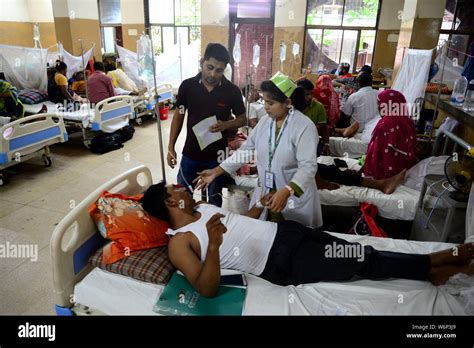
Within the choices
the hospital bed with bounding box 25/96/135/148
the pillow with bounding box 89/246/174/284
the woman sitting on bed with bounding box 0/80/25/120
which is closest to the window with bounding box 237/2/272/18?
the hospital bed with bounding box 25/96/135/148

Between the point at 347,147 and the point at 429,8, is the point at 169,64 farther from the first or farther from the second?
the point at 429,8

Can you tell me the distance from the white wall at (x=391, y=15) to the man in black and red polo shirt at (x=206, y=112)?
21.2 ft

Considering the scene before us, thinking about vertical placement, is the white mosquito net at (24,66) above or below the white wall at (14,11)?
below

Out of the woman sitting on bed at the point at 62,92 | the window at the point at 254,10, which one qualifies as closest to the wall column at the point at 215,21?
the window at the point at 254,10

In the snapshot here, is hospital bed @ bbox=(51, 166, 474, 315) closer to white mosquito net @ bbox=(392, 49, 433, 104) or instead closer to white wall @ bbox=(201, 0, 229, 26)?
white mosquito net @ bbox=(392, 49, 433, 104)

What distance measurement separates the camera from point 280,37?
831 cm

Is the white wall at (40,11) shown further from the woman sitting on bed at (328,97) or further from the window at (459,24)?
→ the window at (459,24)

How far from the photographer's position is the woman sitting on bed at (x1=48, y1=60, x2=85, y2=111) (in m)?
6.00

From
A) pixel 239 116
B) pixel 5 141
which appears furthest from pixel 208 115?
pixel 5 141

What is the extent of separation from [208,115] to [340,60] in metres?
6.81

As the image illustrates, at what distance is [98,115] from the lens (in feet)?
17.5

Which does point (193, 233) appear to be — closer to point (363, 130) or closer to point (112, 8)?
point (363, 130)

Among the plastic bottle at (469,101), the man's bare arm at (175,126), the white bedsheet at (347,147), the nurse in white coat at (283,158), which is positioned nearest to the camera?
the nurse in white coat at (283,158)

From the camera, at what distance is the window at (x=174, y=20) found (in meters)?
9.53
